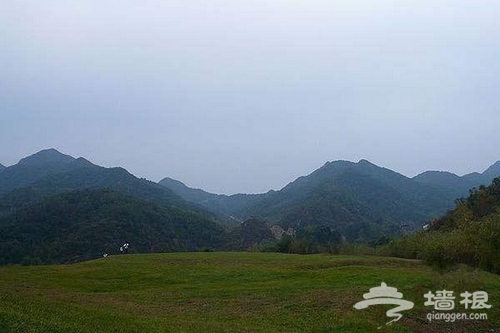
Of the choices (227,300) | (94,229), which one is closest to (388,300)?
(227,300)

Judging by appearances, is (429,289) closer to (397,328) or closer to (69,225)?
(397,328)

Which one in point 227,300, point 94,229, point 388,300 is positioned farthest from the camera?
point 94,229

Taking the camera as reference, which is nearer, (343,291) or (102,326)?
(102,326)

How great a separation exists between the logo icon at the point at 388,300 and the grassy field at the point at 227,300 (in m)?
0.41

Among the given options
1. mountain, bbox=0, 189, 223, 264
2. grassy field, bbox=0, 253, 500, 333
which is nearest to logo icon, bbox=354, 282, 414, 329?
grassy field, bbox=0, 253, 500, 333

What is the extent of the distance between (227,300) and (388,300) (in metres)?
9.80

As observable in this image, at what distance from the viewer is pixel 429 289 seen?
2933 centimetres

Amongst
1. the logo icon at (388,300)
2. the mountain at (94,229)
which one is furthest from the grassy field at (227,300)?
the mountain at (94,229)

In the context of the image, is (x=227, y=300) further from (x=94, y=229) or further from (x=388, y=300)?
(x=94, y=229)

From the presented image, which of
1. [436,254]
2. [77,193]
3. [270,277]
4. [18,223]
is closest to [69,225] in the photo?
[18,223]

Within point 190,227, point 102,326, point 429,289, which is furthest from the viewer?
point 190,227

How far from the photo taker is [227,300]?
31094mm

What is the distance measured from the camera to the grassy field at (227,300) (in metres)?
21.2

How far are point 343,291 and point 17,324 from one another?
19805mm
